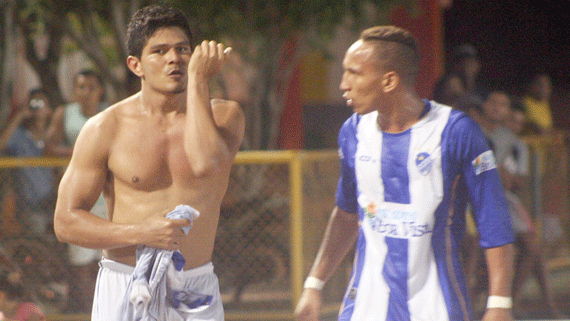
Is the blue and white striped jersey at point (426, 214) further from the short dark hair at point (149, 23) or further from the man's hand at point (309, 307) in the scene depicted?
the short dark hair at point (149, 23)

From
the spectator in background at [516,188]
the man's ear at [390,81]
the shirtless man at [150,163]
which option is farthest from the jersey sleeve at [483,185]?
the spectator in background at [516,188]

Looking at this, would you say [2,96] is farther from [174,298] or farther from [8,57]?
[174,298]

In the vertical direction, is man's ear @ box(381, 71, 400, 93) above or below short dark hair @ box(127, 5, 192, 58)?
below

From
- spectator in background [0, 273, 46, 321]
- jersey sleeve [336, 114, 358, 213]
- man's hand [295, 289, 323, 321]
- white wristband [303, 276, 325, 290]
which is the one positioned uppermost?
jersey sleeve [336, 114, 358, 213]

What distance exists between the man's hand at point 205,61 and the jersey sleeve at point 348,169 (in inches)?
27.7

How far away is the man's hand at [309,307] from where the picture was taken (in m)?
3.22

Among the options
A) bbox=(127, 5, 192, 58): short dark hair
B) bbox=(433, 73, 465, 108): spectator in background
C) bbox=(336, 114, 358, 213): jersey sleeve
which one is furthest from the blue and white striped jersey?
bbox=(433, 73, 465, 108): spectator in background

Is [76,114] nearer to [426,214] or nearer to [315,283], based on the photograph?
[315,283]

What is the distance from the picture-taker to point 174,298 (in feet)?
9.37

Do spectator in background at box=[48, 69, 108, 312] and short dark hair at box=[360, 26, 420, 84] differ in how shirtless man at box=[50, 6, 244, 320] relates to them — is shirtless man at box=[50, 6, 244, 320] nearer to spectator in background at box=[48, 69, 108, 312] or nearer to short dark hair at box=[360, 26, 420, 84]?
short dark hair at box=[360, 26, 420, 84]

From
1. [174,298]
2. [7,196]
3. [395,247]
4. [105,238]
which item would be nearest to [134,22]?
[105,238]

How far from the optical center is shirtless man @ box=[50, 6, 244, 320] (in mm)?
2854

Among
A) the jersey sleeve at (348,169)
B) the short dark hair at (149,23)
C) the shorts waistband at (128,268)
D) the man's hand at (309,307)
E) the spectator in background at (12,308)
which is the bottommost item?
the spectator in background at (12,308)

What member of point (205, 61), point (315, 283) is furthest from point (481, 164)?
point (205, 61)
